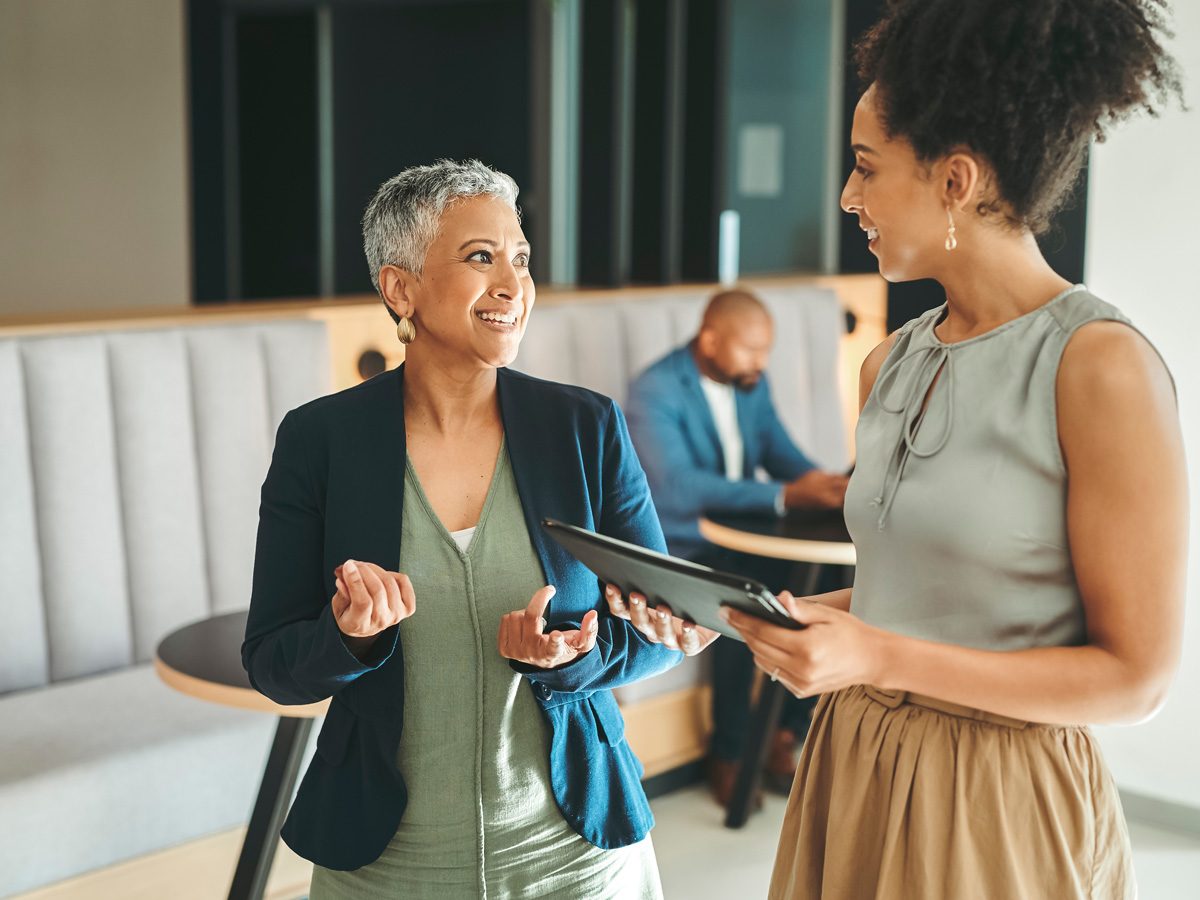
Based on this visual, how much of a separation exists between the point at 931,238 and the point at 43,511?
2.40 metres

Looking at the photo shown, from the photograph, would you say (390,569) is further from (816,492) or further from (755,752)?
(755,752)

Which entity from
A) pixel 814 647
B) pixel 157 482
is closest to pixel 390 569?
pixel 814 647

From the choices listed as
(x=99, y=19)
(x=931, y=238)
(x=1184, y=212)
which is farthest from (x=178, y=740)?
(x=99, y=19)

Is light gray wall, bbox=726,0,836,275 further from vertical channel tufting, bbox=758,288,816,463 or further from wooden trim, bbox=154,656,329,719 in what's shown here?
wooden trim, bbox=154,656,329,719

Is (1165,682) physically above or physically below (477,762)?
above

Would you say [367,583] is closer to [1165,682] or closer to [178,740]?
[1165,682]

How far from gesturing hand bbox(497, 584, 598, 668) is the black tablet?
0.33 feet

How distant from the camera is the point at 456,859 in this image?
1463mm

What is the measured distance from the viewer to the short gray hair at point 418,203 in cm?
147

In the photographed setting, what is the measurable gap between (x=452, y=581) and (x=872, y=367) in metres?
0.52

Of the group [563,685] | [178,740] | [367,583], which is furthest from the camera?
[178,740]

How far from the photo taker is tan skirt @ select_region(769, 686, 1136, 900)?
1193 mm

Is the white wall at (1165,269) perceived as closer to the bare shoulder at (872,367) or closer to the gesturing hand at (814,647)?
the bare shoulder at (872,367)

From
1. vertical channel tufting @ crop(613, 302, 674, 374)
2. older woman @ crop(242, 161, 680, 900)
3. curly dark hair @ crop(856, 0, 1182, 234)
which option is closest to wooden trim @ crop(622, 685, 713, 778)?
vertical channel tufting @ crop(613, 302, 674, 374)
